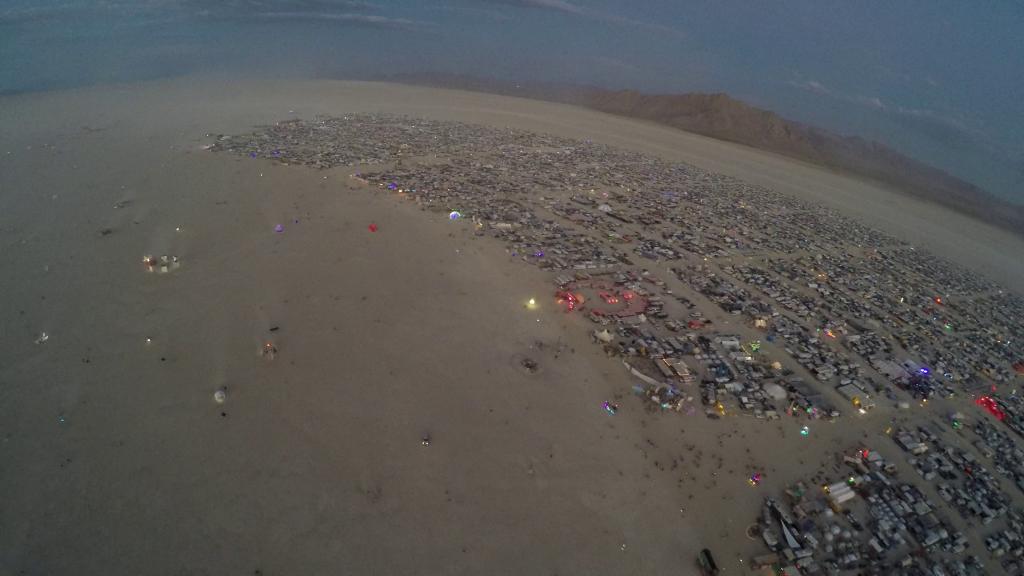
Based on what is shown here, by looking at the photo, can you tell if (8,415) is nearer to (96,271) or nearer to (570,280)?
(96,271)

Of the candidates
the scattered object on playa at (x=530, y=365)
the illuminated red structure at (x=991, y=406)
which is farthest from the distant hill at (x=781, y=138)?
the scattered object on playa at (x=530, y=365)

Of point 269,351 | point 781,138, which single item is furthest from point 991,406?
point 781,138

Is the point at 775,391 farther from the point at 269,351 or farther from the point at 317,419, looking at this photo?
the point at 269,351

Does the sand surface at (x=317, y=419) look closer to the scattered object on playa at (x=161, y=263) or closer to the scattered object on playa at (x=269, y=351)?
the scattered object on playa at (x=269, y=351)

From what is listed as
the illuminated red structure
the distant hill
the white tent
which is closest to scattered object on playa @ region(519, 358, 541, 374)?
the white tent

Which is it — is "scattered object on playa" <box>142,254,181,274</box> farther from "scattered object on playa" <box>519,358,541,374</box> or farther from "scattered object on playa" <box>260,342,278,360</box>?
"scattered object on playa" <box>519,358,541,374</box>

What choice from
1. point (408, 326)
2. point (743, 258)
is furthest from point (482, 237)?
point (743, 258)
